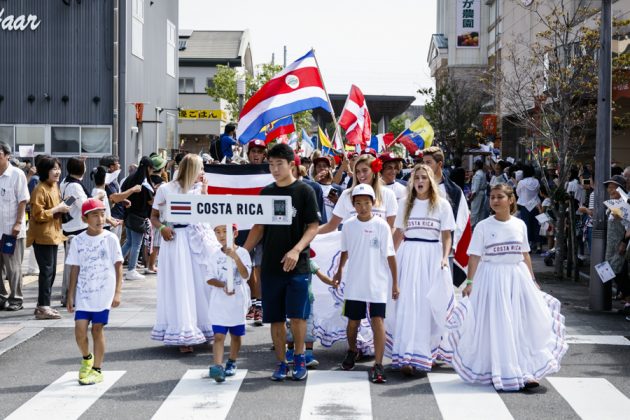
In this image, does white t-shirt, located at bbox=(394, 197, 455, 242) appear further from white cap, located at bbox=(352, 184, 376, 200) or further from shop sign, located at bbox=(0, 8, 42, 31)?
shop sign, located at bbox=(0, 8, 42, 31)

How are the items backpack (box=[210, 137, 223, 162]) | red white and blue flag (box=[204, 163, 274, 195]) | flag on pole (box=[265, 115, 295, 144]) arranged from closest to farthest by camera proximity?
red white and blue flag (box=[204, 163, 274, 195]) < flag on pole (box=[265, 115, 295, 144]) < backpack (box=[210, 137, 223, 162])

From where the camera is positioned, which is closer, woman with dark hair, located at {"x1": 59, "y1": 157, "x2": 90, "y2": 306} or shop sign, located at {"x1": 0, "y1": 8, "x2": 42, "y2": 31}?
woman with dark hair, located at {"x1": 59, "y1": 157, "x2": 90, "y2": 306}

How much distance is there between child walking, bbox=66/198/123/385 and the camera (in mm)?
7680

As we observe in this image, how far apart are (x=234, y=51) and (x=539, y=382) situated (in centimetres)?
6218

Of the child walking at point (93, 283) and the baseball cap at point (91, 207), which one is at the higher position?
the baseball cap at point (91, 207)

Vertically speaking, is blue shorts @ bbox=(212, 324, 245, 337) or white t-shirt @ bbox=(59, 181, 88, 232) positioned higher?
white t-shirt @ bbox=(59, 181, 88, 232)

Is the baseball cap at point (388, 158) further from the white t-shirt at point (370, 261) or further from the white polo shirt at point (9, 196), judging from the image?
the white polo shirt at point (9, 196)

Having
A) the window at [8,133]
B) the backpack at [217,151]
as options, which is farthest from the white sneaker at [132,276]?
the window at [8,133]

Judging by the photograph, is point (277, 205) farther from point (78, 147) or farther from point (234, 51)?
point (234, 51)

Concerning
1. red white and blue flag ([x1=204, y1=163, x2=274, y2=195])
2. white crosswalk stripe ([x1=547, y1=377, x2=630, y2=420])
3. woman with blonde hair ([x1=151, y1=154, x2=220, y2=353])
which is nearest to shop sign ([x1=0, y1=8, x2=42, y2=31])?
red white and blue flag ([x1=204, y1=163, x2=274, y2=195])

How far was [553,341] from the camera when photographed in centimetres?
779

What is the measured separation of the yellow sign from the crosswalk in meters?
57.7

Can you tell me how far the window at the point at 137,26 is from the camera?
108ft

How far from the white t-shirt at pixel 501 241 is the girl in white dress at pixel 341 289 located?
123cm
